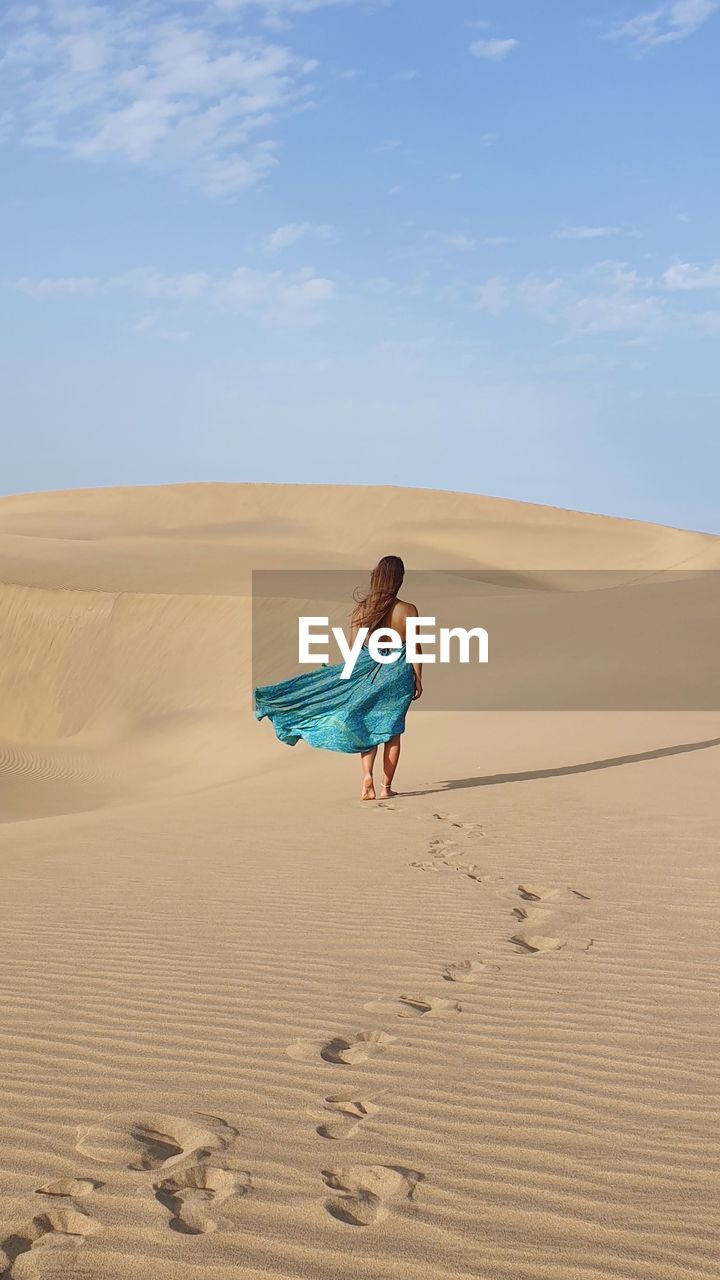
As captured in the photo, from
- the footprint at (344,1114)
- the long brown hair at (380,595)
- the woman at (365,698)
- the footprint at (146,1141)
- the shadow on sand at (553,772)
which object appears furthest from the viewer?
the shadow on sand at (553,772)

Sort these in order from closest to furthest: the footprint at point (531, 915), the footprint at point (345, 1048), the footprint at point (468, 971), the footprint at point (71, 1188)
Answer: the footprint at point (71, 1188), the footprint at point (345, 1048), the footprint at point (468, 971), the footprint at point (531, 915)

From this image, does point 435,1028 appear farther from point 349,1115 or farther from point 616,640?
point 616,640

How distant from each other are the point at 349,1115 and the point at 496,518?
57707mm

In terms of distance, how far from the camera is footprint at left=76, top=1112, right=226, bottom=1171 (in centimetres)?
329

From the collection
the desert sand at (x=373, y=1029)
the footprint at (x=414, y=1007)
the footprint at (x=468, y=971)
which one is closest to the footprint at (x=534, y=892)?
the desert sand at (x=373, y=1029)

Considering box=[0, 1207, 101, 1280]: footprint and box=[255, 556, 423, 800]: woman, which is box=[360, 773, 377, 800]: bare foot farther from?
box=[0, 1207, 101, 1280]: footprint

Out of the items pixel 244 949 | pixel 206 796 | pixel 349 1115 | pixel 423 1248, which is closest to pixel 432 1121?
pixel 349 1115

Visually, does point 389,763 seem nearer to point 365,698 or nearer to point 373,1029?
point 365,698

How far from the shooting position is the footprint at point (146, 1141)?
329 centimetres

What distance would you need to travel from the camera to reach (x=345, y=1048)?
423 centimetres

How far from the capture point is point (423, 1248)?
9.12 feet

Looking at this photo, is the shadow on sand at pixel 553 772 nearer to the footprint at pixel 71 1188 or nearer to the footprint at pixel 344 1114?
the footprint at pixel 344 1114

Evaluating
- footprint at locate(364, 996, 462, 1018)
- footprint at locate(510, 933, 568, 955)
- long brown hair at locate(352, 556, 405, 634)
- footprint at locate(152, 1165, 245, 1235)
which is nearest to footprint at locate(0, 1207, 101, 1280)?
footprint at locate(152, 1165, 245, 1235)

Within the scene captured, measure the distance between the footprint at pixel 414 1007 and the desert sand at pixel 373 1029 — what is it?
0.02 meters
